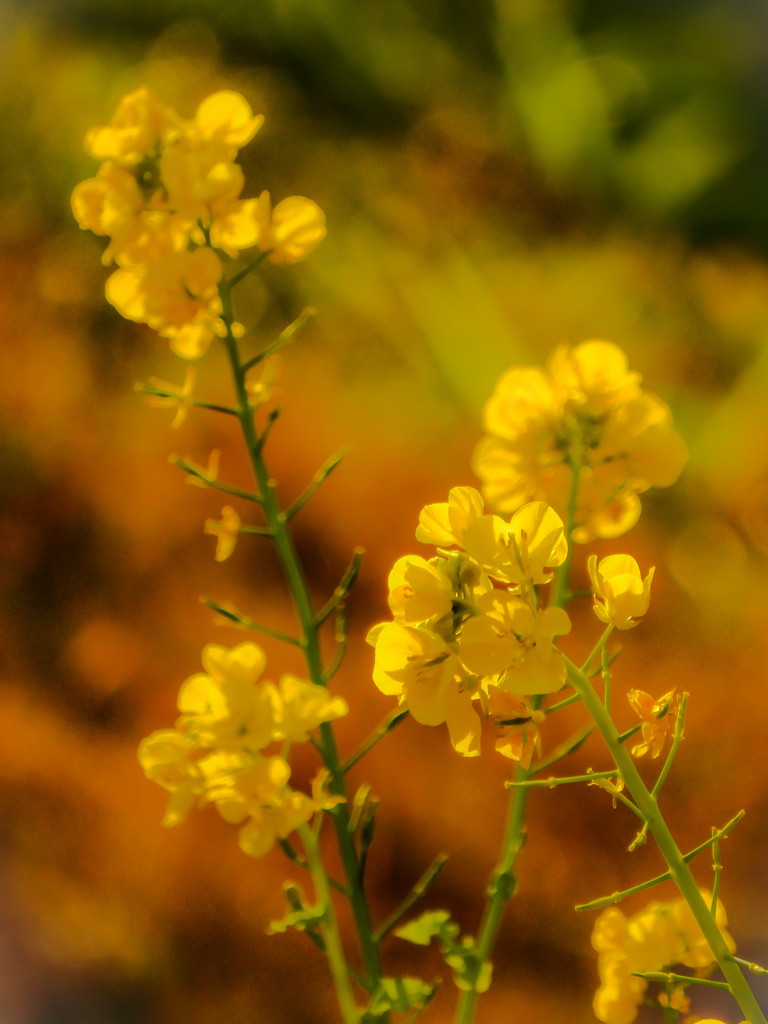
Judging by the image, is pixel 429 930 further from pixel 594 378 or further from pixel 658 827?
pixel 594 378

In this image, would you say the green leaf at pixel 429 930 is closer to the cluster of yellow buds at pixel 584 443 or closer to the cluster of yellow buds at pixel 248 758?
the cluster of yellow buds at pixel 248 758

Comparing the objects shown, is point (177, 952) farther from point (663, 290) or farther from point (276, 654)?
point (663, 290)

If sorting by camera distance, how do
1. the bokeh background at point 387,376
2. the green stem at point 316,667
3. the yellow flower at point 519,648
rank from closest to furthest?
1. the yellow flower at point 519,648
2. the green stem at point 316,667
3. the bokeh background at point 387,376

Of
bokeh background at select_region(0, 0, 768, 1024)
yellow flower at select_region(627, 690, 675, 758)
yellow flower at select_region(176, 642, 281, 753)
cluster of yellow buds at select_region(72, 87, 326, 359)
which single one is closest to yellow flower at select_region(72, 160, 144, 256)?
cluster of yellow buds at select_region(72, 87, 326, 359)

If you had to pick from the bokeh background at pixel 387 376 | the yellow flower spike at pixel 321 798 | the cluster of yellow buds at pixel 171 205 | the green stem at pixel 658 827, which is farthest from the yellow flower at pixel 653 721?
the bokeh background at pixel 387 376

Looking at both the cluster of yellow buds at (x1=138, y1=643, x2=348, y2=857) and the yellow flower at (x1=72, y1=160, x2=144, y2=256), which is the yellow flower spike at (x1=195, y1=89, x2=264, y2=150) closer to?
the yellow flower at (x1=72, y1=160, x2=144, y2=256)

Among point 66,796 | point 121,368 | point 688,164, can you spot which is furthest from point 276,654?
point 688,164

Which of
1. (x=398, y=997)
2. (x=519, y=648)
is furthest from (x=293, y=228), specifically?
(x=398, y=997)
